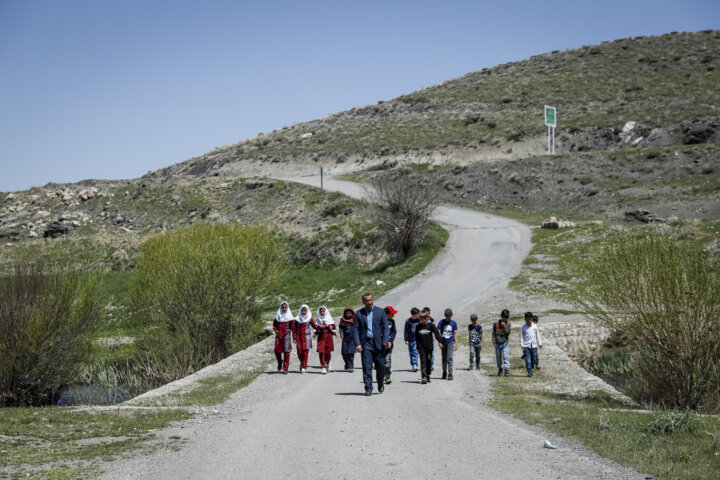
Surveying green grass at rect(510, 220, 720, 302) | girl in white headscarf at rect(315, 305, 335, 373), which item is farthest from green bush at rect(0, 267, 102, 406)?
green grass at rect(510, 220, 720, 302)

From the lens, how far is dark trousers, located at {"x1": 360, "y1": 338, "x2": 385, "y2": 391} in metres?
14.1

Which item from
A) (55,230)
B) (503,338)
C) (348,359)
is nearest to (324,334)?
(348,359)

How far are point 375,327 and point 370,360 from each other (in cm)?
78

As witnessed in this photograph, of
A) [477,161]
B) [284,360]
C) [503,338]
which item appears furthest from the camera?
[477,161]

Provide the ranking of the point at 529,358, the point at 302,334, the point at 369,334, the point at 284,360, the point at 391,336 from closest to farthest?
A: the point at 369,334 < the point at 391,336 < the point at 529,358 < the point at 302,334 < the point at 284,360

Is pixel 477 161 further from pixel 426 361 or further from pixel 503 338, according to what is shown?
pixel 426 361

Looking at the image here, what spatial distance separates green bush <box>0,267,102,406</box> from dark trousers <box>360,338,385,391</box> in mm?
10875

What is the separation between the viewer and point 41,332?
19.0 meters

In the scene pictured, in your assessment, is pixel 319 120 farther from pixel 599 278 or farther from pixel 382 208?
pixel 599 278

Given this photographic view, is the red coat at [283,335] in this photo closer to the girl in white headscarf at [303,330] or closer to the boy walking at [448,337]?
the girl in white headscarf at [303,330]

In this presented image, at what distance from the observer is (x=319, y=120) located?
4528 inches

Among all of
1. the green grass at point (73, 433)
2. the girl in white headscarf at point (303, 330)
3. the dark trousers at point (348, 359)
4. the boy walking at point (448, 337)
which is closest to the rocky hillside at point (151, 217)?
the dark trousers at point (348, 359)

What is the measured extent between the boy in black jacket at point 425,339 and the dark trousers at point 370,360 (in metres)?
1.77

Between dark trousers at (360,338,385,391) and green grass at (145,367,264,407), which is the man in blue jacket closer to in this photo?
dark trousers at (360,338,385,391)
